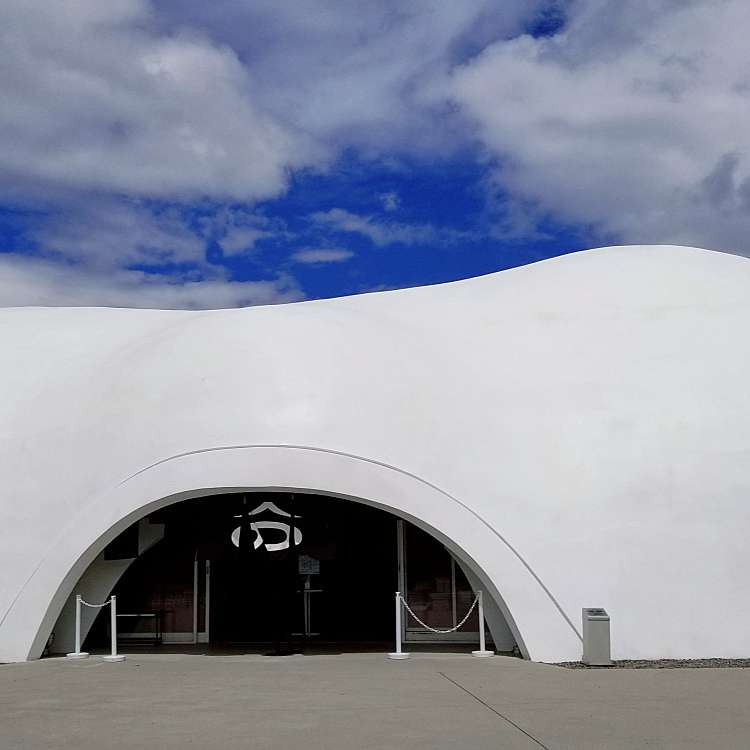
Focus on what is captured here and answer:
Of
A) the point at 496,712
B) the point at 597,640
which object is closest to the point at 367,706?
the point at 496,712

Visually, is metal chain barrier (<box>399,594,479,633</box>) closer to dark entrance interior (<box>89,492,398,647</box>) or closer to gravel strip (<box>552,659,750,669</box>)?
dark entrance interior (<box>89,492,398,647</box>)

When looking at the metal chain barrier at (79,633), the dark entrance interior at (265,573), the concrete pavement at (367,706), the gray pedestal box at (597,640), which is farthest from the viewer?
the dark entrance interior at (265,573)

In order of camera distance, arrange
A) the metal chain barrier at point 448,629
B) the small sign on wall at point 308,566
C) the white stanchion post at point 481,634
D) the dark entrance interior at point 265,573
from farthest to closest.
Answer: the small sign on wall at point 308,566
the dark entrance interior at point 265,573
the metal chain barrier at point 448,629
the white stanchion post at point 481,634

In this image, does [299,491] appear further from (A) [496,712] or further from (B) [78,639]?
(A) [496,712]

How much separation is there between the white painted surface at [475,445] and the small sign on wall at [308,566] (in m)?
3.39

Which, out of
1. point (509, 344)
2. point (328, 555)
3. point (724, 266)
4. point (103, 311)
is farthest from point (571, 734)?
point (103, 311)

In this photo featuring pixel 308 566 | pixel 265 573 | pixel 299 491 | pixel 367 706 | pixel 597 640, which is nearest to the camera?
pixel 367 706

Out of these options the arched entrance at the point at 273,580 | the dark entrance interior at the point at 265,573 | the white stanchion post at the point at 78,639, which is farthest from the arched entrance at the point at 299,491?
the dark entrance interior at the point at 265,573

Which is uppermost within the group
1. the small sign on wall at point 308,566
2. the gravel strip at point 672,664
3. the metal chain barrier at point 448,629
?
the small sign on wall at point 308,566

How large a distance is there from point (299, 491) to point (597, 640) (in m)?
4.24

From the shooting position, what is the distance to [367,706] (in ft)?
31.1

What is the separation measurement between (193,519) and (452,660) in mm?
4341

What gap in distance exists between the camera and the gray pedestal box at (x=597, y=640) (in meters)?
12.4

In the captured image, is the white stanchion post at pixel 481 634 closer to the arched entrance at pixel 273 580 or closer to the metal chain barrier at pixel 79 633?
the arched entrance at pixel 273 580
